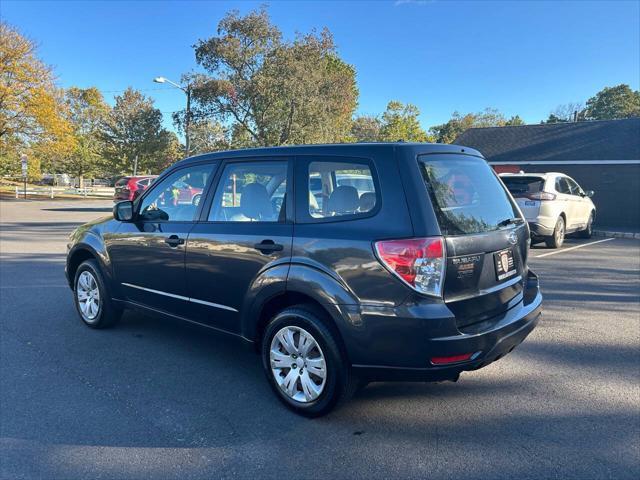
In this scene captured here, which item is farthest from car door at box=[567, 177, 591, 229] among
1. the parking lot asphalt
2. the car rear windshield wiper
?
the car rear windshield wiper

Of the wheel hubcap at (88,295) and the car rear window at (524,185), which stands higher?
the car rear window at (524,185)

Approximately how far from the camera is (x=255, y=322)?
140 inches

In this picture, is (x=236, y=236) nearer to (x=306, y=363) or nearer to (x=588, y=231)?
(x=306, y=363)

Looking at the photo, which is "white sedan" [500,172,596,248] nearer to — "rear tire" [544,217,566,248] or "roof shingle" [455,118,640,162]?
"rear tire" [544,217,566,248]

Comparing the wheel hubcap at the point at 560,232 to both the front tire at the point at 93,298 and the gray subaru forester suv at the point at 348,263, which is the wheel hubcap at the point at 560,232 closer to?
the gray subaru forester suv at the point at 348,263

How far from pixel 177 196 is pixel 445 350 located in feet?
9.17

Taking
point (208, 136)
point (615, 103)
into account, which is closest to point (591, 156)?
point (208, 136)

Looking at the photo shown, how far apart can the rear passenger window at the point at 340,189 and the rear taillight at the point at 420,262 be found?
14.4 inches

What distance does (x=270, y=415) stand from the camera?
10.9 feet

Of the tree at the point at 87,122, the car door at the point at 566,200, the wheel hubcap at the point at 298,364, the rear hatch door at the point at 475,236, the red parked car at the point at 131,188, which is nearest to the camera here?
the rear hatch door at the point at 475,236

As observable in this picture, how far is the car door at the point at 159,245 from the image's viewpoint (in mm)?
4086

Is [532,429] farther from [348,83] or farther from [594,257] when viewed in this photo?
[348,83]

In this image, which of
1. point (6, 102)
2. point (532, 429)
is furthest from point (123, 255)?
point (6, 102)

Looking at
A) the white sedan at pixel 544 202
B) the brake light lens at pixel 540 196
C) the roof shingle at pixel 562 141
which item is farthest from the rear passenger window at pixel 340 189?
the roof shingle at pixel 562 141
